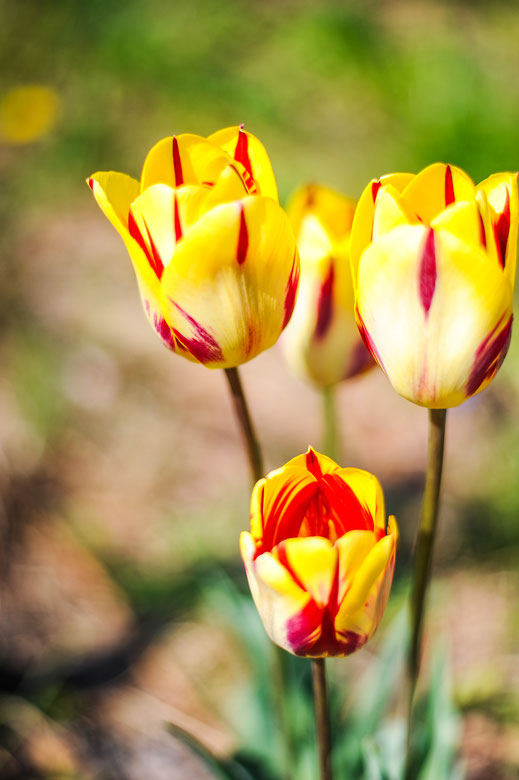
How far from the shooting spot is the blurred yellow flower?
6.47ft

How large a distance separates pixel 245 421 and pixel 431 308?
162 millimetres

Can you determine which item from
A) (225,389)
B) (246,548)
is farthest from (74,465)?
(246,548)

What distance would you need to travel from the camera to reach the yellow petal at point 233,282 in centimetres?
42

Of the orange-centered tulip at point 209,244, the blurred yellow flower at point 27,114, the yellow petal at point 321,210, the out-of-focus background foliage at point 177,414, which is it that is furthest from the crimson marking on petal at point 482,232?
the blurred yellow flower at point 27,114

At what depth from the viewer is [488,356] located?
42 centimetres

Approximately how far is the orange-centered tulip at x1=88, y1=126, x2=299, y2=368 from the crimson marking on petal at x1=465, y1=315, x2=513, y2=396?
0.11 metres

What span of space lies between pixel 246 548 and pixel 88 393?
112 cm

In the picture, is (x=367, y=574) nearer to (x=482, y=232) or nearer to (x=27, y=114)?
(x=482, y=232)

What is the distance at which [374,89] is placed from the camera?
2172mm

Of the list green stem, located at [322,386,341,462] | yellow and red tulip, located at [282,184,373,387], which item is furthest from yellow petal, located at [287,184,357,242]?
green stem, located at [322,386,341,462]

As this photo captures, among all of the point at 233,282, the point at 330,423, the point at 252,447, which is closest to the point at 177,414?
the point at 330,423

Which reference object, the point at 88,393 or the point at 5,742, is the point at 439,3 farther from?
the point at 5,742

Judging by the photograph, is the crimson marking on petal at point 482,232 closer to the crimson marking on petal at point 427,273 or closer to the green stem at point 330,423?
the crimson marking on petal at point 427,273

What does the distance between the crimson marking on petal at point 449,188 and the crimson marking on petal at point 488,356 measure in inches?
3.0
